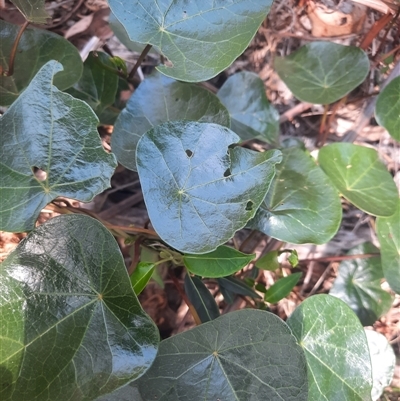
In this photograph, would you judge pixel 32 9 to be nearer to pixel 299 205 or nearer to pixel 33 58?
pixel 33 58

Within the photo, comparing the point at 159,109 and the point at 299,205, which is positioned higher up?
the point at 159,109

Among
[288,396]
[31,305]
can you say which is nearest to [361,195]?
[288,396]

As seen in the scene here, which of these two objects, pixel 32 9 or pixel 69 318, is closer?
pixel 69 318

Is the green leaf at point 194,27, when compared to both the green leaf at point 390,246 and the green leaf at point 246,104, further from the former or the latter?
the green leaf at point 390,246

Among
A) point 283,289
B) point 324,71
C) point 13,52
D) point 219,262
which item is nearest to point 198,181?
point 219,262

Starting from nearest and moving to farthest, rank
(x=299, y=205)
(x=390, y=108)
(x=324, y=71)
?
(x=299, y=205), (x=390, y=108), (x=324, y=71)

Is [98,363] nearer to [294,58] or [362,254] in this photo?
[362,254]
